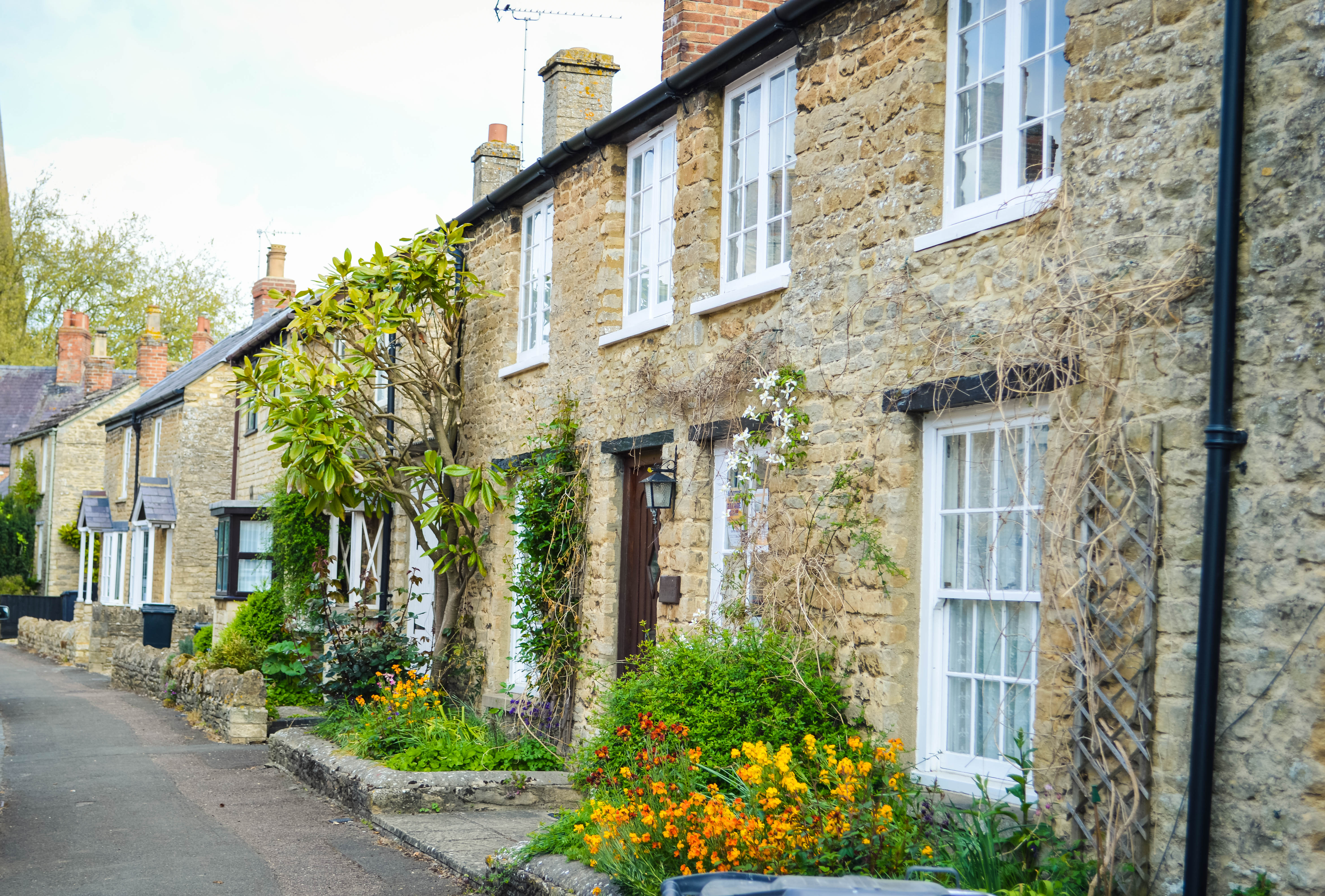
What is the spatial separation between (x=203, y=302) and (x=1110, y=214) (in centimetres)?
4248

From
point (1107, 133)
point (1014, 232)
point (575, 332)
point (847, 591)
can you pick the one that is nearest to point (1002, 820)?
point (847, 591)

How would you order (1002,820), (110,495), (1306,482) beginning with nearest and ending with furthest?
1. (1306,482)
2. (1002,820)
3. (110,495)

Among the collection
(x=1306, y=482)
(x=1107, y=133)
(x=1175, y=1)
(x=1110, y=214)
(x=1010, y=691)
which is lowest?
(x=1010, y=691)

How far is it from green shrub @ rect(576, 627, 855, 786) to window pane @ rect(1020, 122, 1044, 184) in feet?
9.95

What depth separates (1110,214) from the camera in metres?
5.55

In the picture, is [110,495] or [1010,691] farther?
[110,495]

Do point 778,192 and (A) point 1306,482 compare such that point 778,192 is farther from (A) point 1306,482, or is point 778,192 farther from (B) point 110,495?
(B) point 110,495

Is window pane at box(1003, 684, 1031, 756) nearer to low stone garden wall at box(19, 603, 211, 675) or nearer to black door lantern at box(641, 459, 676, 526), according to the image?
black door lantern at box(641, 459, 676, 526)

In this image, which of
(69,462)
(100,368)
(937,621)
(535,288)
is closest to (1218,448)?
(937,621)

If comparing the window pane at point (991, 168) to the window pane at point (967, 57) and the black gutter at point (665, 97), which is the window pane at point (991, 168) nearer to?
the window pane at point (967, 57)

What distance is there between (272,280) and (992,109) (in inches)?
983

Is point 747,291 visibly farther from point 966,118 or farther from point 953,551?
point 953,551

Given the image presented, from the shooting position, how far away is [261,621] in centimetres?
1673

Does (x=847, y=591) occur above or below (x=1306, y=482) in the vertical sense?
below
